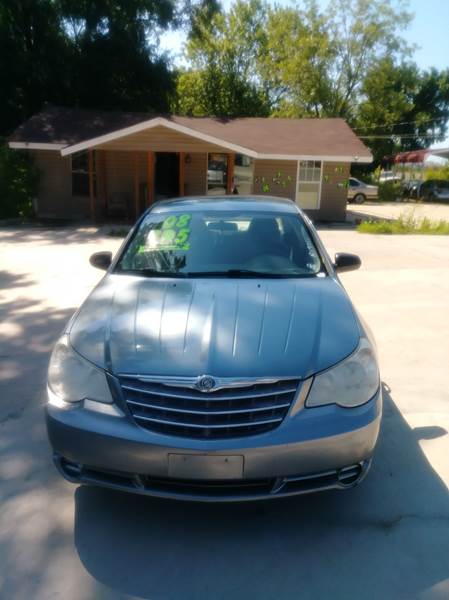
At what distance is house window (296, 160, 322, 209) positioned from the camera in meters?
19.1

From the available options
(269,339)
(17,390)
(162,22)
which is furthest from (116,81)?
(269,339)

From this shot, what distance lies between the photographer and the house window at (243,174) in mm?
19047

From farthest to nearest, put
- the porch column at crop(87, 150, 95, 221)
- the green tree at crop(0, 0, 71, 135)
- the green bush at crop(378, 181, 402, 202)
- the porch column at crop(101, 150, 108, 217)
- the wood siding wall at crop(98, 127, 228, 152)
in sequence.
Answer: the green bush at crop(378, 181, 402, 202)
the green tree at crop(0, 0, 71, 135)
the porch column at crop(101, 150, 108, 217)
the porch column at crop(87, 150, 95, 221)
the wood siding wall at crop(98, 127, 228, 152)

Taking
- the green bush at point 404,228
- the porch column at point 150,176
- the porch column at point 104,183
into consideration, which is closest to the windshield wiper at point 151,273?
the green bush at point 404,228

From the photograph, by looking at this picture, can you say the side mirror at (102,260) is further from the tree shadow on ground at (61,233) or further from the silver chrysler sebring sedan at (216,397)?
the tree shadow on ground at (61,233)

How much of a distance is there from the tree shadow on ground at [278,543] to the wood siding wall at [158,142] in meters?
14.2

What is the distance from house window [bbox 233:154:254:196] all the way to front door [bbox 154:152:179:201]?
7.38ft

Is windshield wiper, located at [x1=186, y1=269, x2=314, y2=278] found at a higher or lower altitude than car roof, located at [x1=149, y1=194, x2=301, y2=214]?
lower

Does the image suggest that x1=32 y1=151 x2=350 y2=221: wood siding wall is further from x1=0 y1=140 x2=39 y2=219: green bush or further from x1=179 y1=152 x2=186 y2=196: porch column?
x1=179 y1=152 x2=186 y2=196: porch column

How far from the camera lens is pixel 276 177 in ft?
62.3

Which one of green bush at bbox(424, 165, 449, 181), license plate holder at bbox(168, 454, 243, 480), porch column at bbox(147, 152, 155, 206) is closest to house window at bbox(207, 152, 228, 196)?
porch column at bbox(147, 152, 155, 206)

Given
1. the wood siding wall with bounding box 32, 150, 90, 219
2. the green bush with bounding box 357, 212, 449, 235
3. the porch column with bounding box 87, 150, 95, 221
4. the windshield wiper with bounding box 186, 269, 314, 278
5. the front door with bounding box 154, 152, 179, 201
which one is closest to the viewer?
the windshield wiper with bounding box 186, 269, 314, 278

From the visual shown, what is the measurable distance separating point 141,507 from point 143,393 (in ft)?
2.59

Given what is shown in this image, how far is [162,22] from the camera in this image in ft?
81.9
